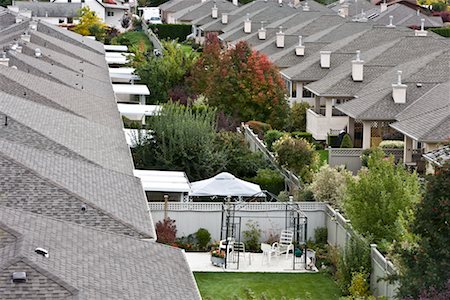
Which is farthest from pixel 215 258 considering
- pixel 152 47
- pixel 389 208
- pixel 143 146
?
pixel 152 47

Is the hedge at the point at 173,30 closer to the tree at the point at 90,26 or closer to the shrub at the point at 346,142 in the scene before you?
the tree at the point at 90,26

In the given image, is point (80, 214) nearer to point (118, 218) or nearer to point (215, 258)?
point (118, 218)

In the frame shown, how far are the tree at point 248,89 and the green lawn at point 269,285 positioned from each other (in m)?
24.6

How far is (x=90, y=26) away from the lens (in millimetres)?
115875

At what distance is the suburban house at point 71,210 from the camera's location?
724 inches

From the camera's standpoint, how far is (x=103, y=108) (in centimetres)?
4450

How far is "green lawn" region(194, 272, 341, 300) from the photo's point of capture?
30.4 m

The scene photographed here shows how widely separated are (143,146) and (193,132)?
6.17 ft

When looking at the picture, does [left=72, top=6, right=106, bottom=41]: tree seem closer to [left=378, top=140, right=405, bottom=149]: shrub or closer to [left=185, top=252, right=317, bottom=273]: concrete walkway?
[left=378, top=140, right=405, bottom=149]: shrub

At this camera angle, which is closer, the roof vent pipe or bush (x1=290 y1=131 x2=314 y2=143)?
bush (x1=290 y1=131 x2=314 y2=143)

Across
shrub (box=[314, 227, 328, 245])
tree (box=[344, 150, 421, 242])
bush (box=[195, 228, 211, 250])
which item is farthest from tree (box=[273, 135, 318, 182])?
tree (box=[344, 150, 421, 242])

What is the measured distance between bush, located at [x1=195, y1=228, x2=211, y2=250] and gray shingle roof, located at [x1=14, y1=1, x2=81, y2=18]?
97834 mm

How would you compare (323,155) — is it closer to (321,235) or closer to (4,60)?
(4,60)

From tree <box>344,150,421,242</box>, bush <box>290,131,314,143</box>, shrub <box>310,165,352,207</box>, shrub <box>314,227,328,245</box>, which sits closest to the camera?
tree <box>344,150,421,242</box>
